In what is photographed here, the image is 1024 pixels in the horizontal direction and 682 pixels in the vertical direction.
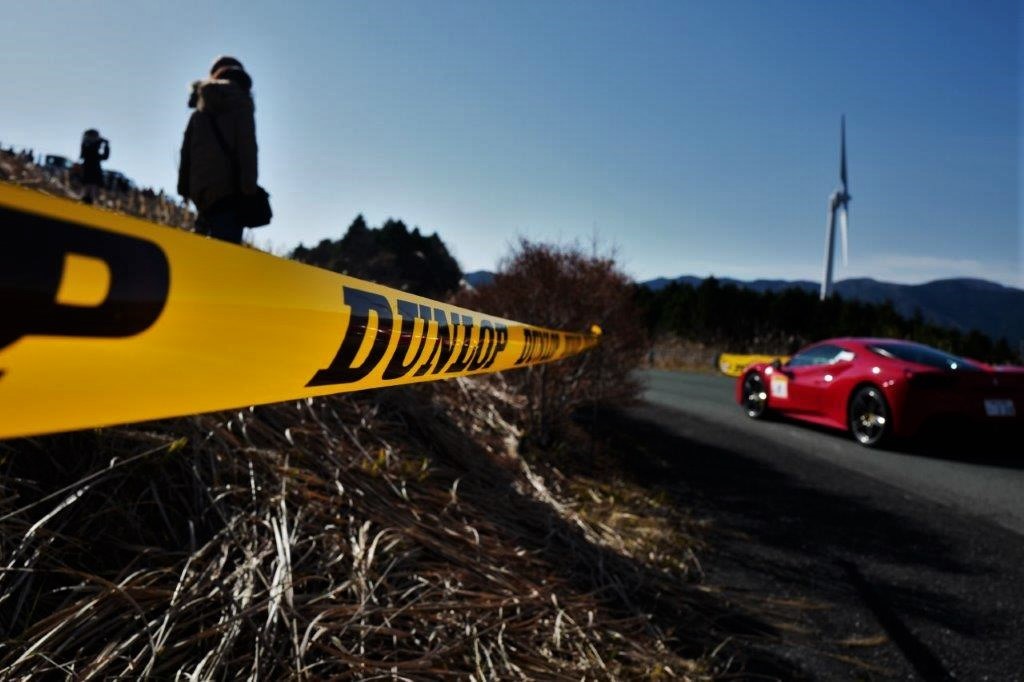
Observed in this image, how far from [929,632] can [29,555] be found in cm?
362

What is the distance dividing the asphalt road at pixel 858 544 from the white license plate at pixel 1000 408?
460 millimetres

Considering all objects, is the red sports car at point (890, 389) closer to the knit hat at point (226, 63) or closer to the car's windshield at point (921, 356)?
the car's windshield at point (921, 356)

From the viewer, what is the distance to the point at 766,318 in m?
27.1

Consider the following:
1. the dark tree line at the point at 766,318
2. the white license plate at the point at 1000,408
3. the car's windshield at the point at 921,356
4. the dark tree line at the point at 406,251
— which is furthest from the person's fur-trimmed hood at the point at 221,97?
the dark tree line at the point at 766,318

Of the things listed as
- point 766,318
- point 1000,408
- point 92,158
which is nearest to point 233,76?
point 92,158

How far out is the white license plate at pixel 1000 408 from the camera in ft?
22.0

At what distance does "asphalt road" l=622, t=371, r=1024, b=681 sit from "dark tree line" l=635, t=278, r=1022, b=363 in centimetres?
1682

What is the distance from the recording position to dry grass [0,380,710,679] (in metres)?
1.71

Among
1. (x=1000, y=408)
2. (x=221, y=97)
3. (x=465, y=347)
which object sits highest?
(x=221, y=97)

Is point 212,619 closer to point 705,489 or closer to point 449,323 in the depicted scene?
point 449,323

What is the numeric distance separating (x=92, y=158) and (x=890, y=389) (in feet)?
27.6

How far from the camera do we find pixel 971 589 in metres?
3.50

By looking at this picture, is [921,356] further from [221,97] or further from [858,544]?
[221,97]

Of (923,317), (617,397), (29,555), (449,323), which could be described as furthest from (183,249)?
(923,317)
